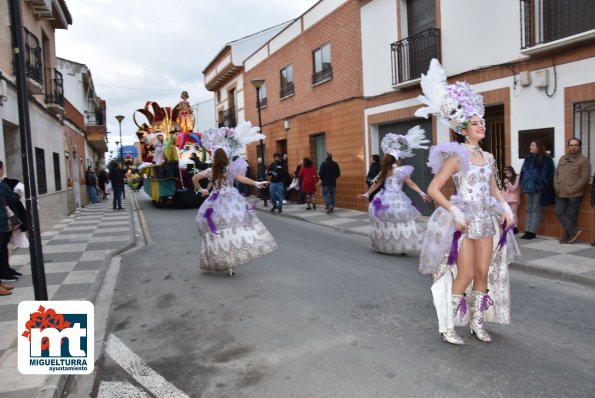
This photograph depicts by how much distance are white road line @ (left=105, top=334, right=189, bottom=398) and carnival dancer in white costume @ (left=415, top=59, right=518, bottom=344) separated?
7.08 feet

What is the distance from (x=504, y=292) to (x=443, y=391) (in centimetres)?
127

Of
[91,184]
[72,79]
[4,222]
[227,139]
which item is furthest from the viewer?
[72,79]

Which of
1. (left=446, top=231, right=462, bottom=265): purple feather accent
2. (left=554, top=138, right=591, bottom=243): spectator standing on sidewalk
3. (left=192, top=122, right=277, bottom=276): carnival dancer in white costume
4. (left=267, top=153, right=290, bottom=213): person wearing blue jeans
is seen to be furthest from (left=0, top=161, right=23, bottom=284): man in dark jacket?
(left=267, top=153, right=290, bottom=213): person wearing blue jeans

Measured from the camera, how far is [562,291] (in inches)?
220

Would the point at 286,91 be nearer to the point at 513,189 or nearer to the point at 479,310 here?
the point at 513,189

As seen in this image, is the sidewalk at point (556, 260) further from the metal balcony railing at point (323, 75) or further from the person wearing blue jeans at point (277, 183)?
the metal balcony railing at point (323, 75)

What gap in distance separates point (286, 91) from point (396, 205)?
13.0m

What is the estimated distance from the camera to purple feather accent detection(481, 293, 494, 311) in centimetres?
396

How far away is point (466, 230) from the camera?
379 cm

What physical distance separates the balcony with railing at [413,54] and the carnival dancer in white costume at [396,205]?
4.47 m

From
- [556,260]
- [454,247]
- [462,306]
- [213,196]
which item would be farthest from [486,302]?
[213,196]

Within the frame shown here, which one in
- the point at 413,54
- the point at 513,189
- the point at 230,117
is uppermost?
the point at 230,117

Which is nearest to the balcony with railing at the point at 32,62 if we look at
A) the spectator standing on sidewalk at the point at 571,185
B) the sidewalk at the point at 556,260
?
the sidewalk at the point at 556,260

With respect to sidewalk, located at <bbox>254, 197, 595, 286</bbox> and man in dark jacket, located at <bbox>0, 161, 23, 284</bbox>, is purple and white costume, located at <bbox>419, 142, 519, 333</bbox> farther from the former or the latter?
man in dark jacket, located at <bbox>0, 161, 23, 284</bbox>
